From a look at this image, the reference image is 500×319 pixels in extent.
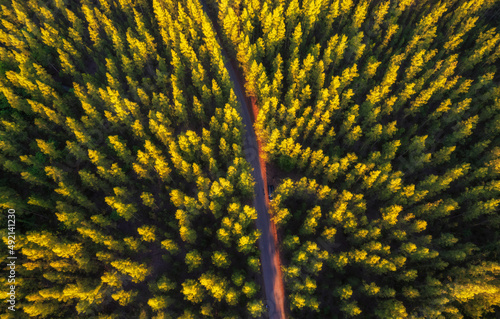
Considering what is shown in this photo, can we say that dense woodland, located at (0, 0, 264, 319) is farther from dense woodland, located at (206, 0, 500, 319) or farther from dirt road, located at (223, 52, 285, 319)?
dense woodland, located at (206, 0, 500, 319)

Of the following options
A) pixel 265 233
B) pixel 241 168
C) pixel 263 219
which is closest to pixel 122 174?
pixel 241 168

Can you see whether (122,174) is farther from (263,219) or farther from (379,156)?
(379,156)

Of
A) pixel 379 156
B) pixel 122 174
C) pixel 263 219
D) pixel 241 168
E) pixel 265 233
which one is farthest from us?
pixel 263 219

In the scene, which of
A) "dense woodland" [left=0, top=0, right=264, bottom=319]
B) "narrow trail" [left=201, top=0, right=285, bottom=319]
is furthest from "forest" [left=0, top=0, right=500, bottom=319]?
"narrow trail" [left=201, top=0, right=285, bottom=319]

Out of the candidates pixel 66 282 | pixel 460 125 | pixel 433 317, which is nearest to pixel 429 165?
pixel 460 125

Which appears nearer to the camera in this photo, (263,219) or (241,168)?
(241,168)
